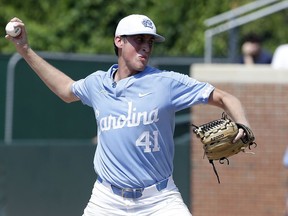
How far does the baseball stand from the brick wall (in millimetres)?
5139

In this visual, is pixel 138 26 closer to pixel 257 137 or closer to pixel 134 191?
pixel 134 191

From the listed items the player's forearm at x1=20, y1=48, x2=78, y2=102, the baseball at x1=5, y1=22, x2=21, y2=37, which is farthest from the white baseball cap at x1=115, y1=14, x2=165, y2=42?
the baseball at x1=5, y1=22, x2=21, y2=37

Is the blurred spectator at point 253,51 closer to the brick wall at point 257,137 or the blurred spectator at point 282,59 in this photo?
the blurred spectator at point 282,59

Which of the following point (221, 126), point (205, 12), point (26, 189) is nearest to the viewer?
point (221, 126)

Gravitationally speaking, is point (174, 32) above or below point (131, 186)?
above

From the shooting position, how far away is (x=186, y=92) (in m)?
6.73

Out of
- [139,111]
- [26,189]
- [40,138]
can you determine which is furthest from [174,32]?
[139,111]

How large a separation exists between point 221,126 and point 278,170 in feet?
18.4

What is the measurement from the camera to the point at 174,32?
2042cm

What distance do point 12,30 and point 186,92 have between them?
130 centimetres

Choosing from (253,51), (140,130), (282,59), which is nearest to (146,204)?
(140,130)

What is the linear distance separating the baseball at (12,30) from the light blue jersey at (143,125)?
84 centimetres

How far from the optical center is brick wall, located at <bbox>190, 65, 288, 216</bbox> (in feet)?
39.7

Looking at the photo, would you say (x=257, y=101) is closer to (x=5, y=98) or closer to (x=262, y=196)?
(x=262, y=196)
